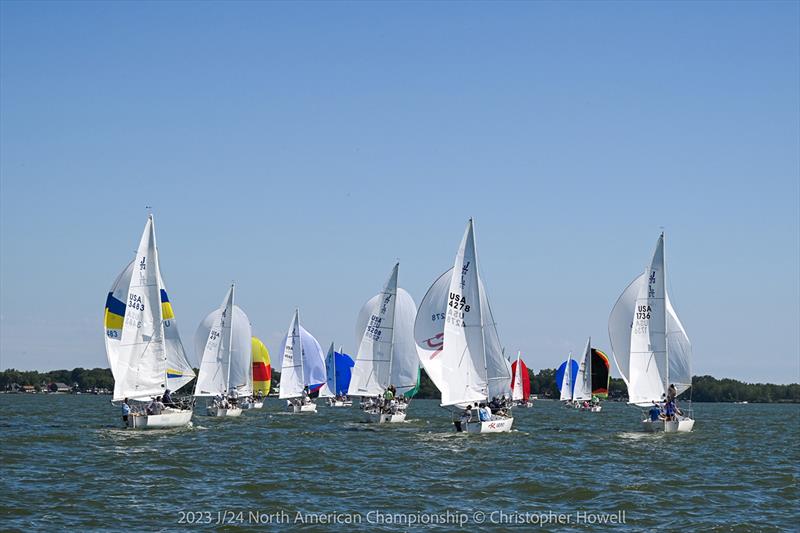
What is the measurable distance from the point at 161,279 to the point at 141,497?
22.2 meters

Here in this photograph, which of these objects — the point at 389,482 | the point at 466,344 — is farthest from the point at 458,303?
the point at 389,482

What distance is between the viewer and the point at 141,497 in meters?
23.4

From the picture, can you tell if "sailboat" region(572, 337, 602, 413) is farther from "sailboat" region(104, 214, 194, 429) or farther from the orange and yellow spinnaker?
"sailboat" region(104, 214, 194, 429)

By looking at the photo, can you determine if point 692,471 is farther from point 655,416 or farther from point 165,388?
point 165,388

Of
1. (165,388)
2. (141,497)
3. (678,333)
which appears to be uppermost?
(678,333)

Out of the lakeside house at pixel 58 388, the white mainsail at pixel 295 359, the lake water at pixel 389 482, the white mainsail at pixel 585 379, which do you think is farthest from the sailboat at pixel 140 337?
the lakeside house at pixel 58 388

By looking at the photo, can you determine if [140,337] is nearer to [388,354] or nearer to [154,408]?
[154,408]

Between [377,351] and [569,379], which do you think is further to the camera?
[569,379]

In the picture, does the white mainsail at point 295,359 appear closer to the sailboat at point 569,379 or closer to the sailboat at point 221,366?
the sailboat at point 221,366

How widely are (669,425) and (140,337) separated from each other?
22.9 m

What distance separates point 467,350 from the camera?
41562mm

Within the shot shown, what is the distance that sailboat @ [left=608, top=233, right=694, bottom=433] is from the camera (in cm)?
4572

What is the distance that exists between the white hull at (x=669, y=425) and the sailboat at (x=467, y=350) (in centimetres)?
694

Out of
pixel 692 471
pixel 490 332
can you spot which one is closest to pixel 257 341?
pixel 490 332
